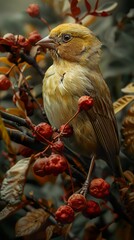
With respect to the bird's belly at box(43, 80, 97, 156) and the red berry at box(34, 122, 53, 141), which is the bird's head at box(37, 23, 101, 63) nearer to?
the bird's belly at box(43, 80, 97, 156)

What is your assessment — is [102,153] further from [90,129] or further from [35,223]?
[35,223]

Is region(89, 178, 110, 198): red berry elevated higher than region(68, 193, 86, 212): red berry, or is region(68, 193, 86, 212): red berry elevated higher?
region(68, 193, 86, 212): red berry

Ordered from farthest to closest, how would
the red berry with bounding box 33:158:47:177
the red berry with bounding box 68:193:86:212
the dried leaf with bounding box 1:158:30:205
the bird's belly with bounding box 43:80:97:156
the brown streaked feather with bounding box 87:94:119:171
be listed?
the brown streaked feather with bounding box 87:94:119:171 → the bird's belly with bounding box 43:80:97:156 → the red berry with bounding box 68:193:86:212 → the red berry with bounding box 33:158:47:177 → the dried leaf with bounding box 1:158:30:205

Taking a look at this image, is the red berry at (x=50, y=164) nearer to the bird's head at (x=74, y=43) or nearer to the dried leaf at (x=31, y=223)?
the dried leaf at (x=31, y=223)

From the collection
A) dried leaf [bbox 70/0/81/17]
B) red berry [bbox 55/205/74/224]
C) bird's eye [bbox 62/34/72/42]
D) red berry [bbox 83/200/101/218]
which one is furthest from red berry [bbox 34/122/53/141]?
bird's eye [bbox 62/34/72/42]

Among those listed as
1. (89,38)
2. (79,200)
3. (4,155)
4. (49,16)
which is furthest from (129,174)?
(49,16)

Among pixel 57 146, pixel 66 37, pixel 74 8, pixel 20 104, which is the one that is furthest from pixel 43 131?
pixel 66 37
